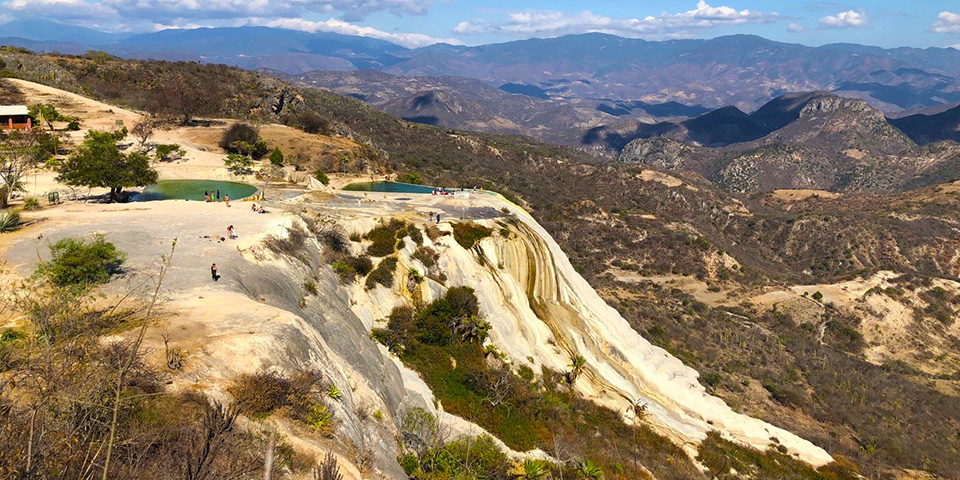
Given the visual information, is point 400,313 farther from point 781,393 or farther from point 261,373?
point 781,393

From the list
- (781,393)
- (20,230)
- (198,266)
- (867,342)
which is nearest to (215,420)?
(198,266)

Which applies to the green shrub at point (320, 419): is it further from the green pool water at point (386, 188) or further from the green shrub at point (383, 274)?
the green pool water at point (386, 188)

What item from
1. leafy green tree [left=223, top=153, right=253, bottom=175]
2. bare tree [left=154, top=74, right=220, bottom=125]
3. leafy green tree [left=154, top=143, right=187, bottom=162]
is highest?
bare tree [left=154, top=74, right=220, bottom=125]

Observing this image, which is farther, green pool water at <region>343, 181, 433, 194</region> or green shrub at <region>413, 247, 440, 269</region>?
green pool water at <region>343, 181, 433, 194</region>

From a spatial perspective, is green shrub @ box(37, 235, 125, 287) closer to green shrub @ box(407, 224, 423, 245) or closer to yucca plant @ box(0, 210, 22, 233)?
yucca plant @ box(0, 210, 22, 233)

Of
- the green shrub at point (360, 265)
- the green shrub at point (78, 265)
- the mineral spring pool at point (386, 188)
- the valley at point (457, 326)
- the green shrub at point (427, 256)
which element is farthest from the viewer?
the mineral spring pool at point (386, 188)

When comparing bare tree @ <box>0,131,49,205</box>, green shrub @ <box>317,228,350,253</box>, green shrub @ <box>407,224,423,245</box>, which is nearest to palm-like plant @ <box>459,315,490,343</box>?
green shrub @ <box>407,224,423,245</box>

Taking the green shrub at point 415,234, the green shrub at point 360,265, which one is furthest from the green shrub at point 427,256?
the green shrub at point 360,265
